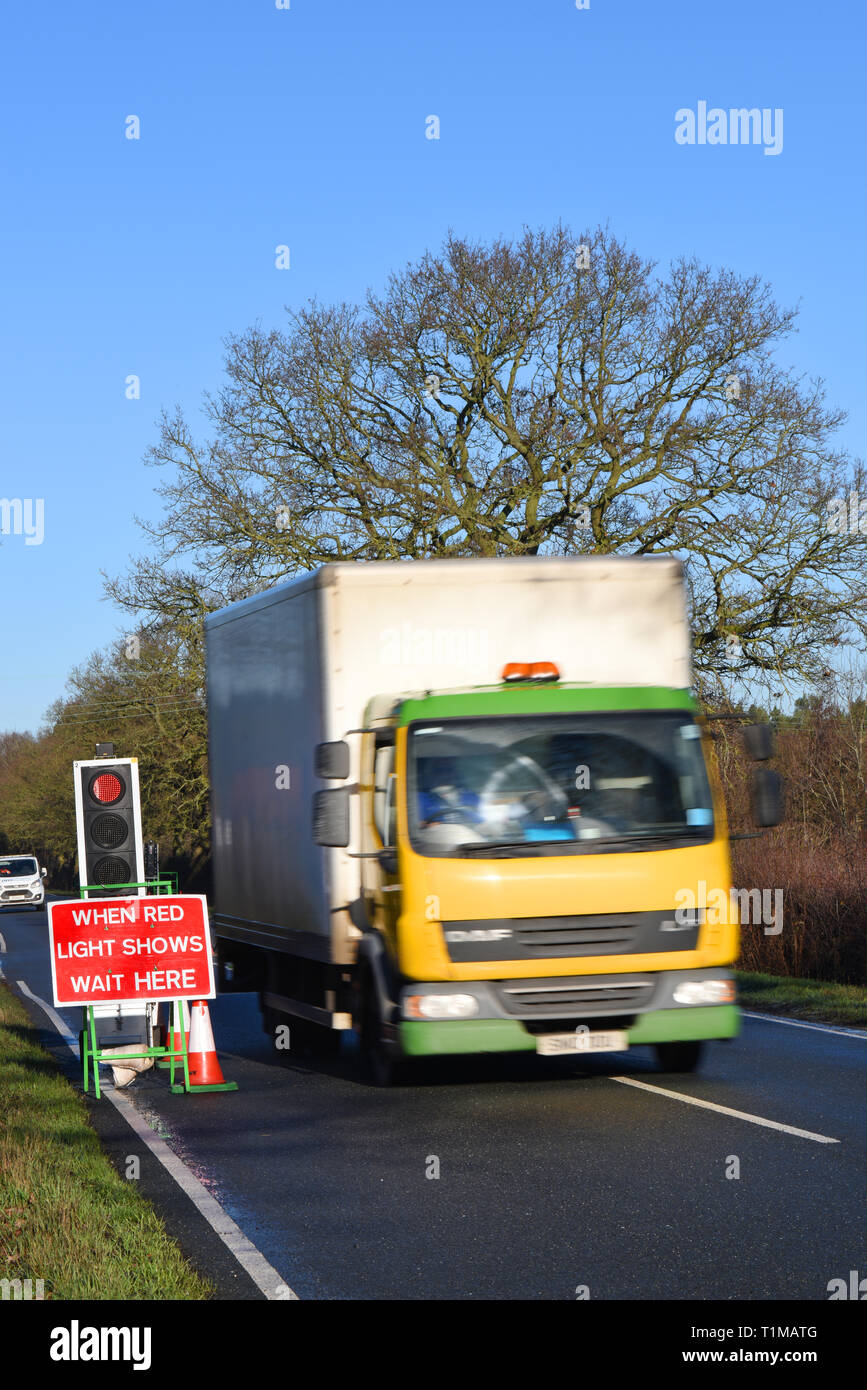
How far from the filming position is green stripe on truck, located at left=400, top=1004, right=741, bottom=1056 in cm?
962

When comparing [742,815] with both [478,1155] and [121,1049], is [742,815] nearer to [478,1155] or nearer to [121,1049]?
[121,1049]

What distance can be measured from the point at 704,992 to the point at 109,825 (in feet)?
17.5

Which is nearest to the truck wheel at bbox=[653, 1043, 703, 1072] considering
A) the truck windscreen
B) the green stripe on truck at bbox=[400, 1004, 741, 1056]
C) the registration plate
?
the green stripe on truck at bbox=[400, 1004, 741, 1056]

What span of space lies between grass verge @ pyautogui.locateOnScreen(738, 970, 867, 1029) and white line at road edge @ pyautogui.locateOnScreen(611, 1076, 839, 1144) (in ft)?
13.0

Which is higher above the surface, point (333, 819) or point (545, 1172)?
point (333, 819)

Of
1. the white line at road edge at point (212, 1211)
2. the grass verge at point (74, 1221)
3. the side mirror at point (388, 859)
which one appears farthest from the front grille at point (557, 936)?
the grass verge at point (74, 1221)

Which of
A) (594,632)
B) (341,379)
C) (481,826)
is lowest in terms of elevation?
(481,826)

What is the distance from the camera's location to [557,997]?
32.0ft

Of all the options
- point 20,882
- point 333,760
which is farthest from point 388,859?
point 20,882

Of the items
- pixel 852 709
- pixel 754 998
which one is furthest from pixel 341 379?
pixel 754 998

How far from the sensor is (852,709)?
Result: 1252 inches

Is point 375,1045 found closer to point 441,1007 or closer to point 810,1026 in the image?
point 441,1007

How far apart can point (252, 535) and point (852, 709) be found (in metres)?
11.9

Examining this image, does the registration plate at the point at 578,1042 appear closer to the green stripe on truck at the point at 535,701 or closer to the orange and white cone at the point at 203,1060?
the green stripe on truck at the point at 535,701
